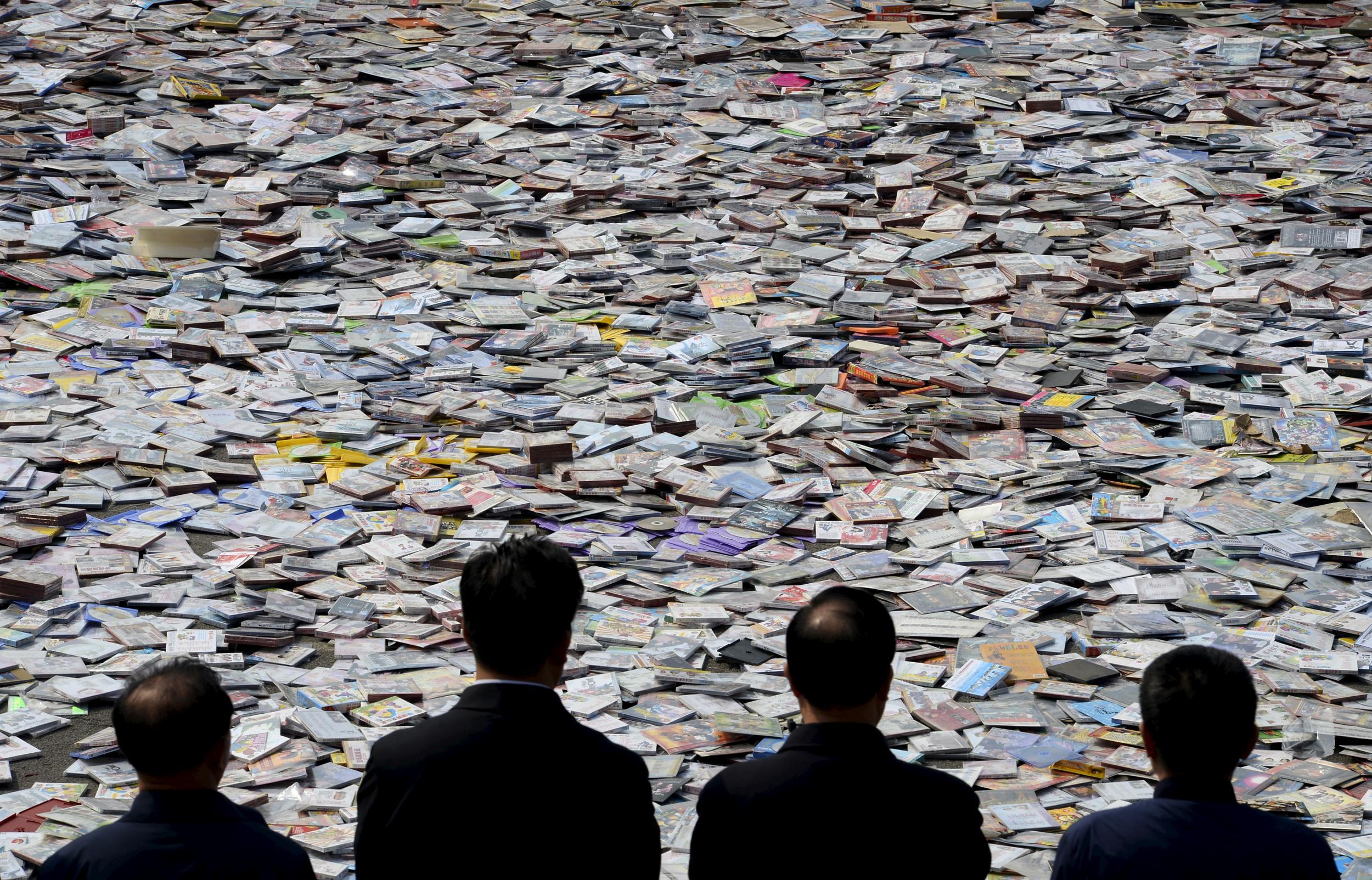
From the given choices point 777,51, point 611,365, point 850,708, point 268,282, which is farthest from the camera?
point 777,51

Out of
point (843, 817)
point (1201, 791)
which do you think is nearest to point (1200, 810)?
point (1201, 791)

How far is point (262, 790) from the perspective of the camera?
15.1 ft

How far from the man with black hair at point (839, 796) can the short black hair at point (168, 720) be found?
34.0 inches

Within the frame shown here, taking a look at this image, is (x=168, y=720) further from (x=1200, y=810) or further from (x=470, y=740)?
(x=1200, y=810)

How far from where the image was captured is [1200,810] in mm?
2561

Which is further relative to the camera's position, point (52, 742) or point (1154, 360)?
point (1154, 360)

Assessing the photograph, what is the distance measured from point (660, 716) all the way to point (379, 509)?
2.09 metres

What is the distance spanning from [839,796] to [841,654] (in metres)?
0.23

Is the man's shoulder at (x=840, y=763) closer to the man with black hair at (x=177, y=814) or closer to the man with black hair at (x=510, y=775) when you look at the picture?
the man with black hair at (x=510, y=775)

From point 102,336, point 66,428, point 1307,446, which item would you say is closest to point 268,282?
point 102,336

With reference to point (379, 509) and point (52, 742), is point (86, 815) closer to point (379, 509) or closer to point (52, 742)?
point (52, 742)

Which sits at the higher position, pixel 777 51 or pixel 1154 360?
pixel 777 51

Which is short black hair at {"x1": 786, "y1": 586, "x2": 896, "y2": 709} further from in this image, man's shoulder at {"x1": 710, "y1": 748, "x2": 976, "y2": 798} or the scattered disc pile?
the scattered disc pile

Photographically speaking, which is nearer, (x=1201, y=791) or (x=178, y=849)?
(x=178, y=849)
